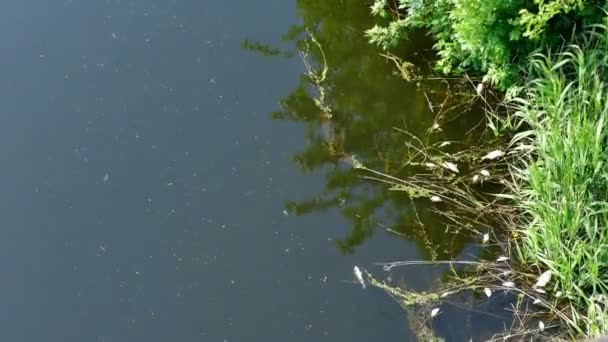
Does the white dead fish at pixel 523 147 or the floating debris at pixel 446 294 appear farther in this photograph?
the white dead fish at pixel 523 147

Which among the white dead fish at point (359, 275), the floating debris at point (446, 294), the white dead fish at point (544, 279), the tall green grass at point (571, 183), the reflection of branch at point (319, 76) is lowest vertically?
the floating debris at point (446, 294)

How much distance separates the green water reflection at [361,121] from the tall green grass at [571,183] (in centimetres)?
37

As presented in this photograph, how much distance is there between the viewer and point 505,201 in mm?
3100

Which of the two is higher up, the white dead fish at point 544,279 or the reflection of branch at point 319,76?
the reflection of branch at point 319,76

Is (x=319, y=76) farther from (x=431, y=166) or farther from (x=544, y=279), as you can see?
(x=544, y=279)

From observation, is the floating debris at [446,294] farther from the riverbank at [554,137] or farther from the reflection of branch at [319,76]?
the reflection of branch at [319,76]

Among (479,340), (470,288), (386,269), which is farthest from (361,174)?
(479,340)

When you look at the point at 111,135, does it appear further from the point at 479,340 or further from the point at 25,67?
the point at 479,340

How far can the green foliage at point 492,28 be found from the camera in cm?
293

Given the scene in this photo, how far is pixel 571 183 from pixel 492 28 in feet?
2.66

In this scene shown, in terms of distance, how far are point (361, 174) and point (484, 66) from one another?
814 mm

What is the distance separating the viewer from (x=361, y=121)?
3.52 m

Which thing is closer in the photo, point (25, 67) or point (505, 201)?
point (505, 201)

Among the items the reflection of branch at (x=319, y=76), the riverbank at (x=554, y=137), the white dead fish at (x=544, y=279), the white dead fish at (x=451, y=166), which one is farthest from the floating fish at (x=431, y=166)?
the white dead fish at (x=544, y=279)
